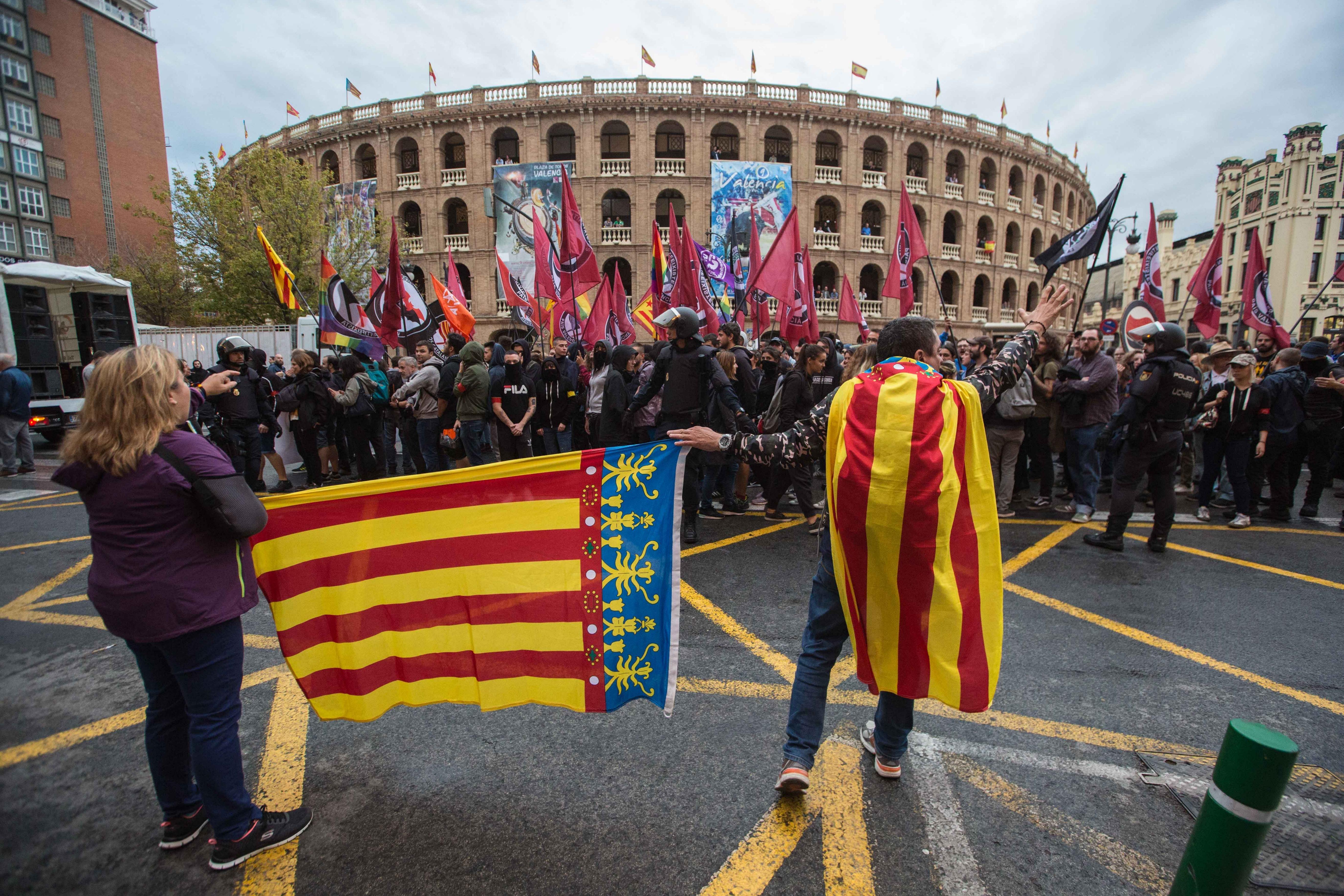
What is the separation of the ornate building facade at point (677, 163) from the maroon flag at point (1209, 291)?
20363 mm

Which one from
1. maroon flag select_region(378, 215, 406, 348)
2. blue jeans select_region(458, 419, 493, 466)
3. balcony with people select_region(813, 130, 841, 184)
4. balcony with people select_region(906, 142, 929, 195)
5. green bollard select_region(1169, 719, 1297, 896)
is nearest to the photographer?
green bollard select_region(1169, 719, 1297, 896)

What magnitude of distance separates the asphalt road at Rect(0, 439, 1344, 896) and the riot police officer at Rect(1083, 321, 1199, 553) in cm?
129

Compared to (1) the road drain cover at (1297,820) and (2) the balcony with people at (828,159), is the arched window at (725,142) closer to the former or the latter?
(2) the balcony with people at (828,159)

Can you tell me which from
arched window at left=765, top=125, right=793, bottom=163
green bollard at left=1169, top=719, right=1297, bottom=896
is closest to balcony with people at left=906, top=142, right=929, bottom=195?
arched window at left=765, top=125, right=793, bottom=163

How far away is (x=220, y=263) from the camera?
75.2 feet

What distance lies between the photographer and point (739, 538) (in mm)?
6082

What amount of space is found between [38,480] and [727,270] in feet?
50.8

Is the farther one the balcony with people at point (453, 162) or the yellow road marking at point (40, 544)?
the balcony with people at point (453, 162)

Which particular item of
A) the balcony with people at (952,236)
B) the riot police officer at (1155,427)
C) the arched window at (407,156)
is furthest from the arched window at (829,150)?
the riot police officer at (1155,427)

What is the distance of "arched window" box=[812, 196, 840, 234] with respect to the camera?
106 ft

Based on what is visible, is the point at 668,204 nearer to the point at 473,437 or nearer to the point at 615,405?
the point at 473,437

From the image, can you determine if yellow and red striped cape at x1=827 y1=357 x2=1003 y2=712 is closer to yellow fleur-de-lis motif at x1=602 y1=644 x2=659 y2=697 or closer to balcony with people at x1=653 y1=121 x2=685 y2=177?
yellow fleur-de-lis motif at x1=602 y1=644 x2=659 y2=697

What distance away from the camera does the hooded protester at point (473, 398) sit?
7.43m

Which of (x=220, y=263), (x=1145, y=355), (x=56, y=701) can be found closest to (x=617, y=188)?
(x=220, y=263)
